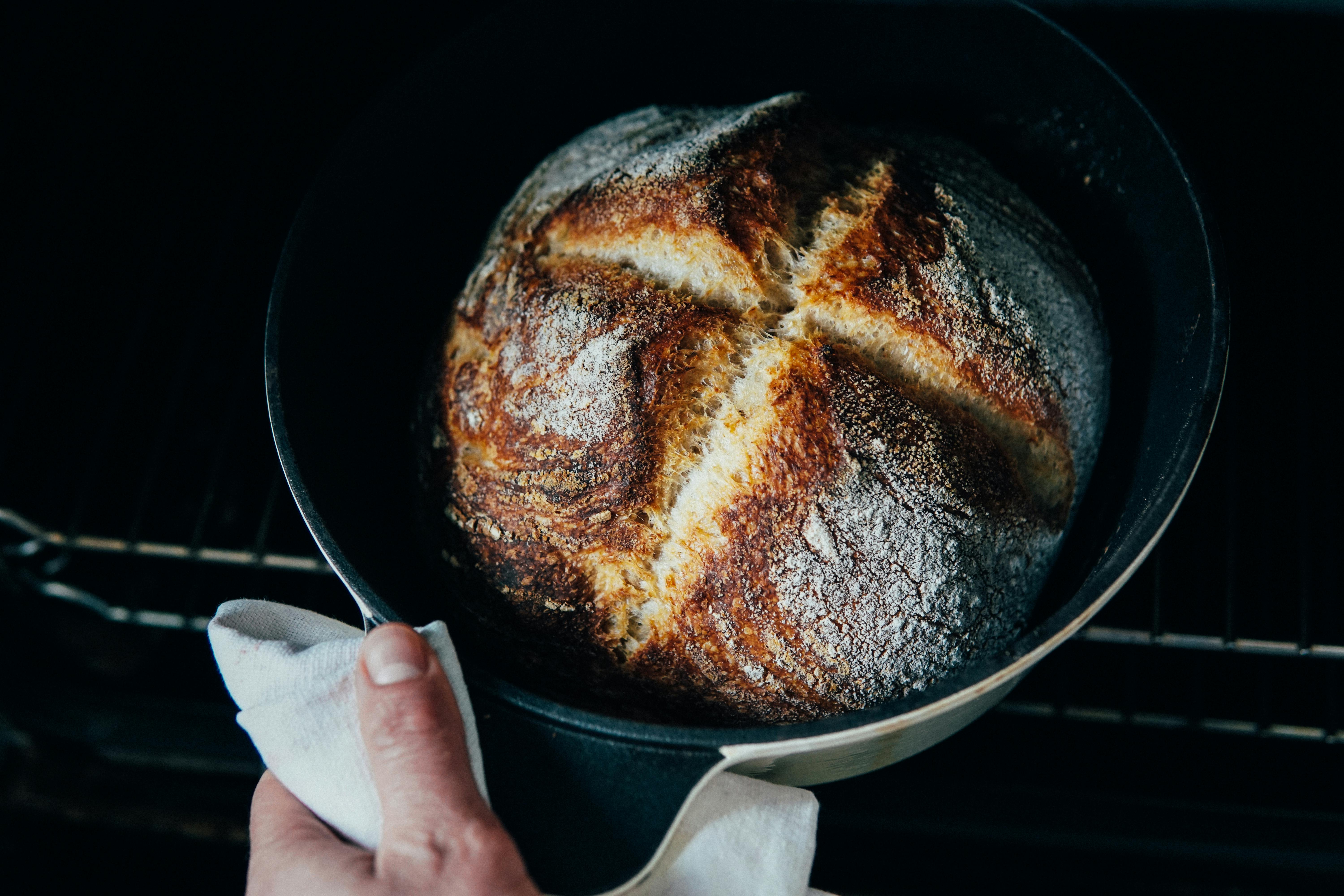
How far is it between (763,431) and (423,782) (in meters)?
0.39

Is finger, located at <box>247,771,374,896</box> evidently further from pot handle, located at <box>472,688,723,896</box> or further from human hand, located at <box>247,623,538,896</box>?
pot handle, located at <box>472,688,723,896</box>

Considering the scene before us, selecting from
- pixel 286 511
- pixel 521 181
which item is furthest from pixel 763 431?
pixel 286 511

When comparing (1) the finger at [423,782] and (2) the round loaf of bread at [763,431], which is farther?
(2) the round loaf of bread at [763,431]

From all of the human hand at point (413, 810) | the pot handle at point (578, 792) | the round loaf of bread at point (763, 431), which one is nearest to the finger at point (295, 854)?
the human hand at point (413, 810)

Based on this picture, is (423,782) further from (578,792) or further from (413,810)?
(578,792)

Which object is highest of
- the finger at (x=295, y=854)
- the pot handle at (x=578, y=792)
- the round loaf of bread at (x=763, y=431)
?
the round loaf of bread at (x=763, y=431)

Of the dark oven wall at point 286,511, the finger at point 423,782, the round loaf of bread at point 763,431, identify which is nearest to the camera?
the finger at point 423,782

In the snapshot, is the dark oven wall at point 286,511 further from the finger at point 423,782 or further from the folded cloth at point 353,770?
the finger at point 423,782

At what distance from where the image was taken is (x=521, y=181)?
3.93ft

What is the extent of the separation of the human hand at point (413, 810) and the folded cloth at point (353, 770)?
0.08 feet

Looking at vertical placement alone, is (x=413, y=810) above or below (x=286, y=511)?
below

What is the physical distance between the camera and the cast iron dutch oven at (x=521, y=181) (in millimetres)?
745

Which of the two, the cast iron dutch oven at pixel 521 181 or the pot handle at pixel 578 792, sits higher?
the cast iron dutch oven at pixel 521 181

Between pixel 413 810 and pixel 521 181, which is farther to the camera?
pixel 521 181
